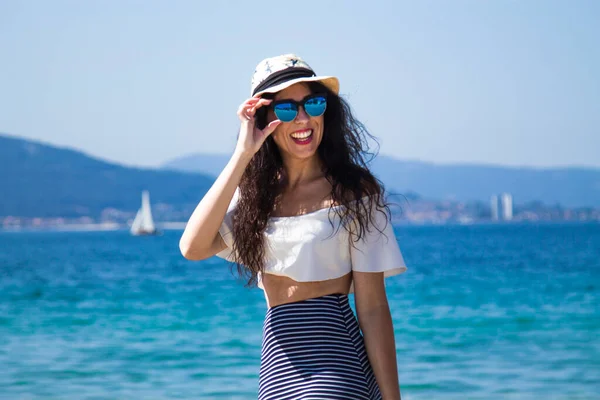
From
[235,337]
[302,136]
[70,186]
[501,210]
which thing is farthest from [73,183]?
[302,136]

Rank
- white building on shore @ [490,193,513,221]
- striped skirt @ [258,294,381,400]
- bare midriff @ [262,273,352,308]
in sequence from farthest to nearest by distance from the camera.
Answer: white building on shore @ [490,193,513,221], bare midriff @ [262,273,352,308], striped skirt @ [258,294,381,400]

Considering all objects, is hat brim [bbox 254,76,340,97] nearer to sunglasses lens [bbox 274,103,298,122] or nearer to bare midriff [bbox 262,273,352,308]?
sunglasses lens [bbox 274,103,298,122]

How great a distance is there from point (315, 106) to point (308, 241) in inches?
13.8

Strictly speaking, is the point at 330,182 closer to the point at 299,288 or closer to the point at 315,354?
the point at 299,288

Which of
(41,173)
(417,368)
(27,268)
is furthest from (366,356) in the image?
(41,173)

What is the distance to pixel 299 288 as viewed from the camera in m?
2.45

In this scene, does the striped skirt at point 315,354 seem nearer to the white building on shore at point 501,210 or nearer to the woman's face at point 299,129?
the woman's face at point 299,129

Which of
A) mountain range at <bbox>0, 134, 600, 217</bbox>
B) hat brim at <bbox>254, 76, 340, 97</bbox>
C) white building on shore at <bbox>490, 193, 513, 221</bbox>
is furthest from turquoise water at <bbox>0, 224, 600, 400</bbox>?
white building on shore at <bbox>490, 193, 513, 221</bbox>

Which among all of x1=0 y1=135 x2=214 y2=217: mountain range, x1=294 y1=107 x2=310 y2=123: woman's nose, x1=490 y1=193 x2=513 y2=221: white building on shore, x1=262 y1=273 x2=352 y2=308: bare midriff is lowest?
x1=490 y1=193 x2=513 y2=221: white building on shore

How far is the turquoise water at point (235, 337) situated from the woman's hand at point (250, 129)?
704 cm

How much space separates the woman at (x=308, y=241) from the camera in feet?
7.80

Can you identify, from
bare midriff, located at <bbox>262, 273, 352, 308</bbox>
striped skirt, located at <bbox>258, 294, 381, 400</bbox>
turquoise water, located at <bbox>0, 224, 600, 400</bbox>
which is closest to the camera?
striped skirt, located at <bbox>258, 294, 381, 400</bbox>

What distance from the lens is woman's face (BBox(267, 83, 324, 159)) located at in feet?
8.11

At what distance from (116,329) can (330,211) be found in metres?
13.8
